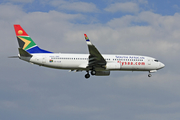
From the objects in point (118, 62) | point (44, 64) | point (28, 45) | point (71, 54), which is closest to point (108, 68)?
point (118, 62)

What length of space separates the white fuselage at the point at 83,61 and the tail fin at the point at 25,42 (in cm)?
231

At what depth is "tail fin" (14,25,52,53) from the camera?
57031mm

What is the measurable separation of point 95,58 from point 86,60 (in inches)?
81.1

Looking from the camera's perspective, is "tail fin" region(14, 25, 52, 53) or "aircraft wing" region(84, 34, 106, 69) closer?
"aircraft wing" region(84, 34, 106, 69)

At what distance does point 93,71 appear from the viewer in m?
57.6

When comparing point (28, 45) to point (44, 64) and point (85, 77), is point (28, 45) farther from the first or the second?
point (85, 77)

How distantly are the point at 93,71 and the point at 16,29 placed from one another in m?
15.6

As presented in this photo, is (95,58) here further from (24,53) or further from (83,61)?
(24,53)

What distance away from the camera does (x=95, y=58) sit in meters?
54.2

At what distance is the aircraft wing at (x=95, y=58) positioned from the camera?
2024 inches

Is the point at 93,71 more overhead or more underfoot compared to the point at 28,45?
more underfoot

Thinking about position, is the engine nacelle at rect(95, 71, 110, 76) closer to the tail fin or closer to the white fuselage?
the white fuselage

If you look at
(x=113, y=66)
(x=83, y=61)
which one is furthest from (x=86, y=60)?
(x=113, y=66)

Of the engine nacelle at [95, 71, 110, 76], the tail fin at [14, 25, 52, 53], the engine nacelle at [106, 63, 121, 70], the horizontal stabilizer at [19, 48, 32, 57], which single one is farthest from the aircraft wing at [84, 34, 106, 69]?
the horizontal stabilizer at [19, 48, 32, 57]
